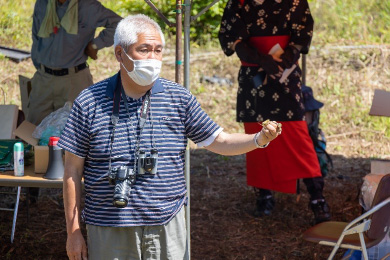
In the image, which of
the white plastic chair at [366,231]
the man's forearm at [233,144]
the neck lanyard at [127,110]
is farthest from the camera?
the white plastic chair at [366,231]

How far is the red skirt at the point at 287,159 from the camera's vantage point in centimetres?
576

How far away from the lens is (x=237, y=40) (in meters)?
5.71

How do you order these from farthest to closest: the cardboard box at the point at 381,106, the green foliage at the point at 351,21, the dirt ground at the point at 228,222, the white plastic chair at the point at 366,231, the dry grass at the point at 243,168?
the green foliage at the point at 351,21 < the dry grass at the point at 243,168 < the dirt ground at the point at 228,222 < the cardboard box at the point at 381,106 < the white plastic chair at the point at 366,231

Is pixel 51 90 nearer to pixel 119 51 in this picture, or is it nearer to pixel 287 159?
pixel 287 159

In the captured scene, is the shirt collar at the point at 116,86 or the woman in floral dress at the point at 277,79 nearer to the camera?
the shirt collar at the point at 116,86

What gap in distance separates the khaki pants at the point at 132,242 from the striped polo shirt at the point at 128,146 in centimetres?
4

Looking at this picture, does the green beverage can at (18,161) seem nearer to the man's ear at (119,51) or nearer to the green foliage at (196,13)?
the man's ear at (119,51)

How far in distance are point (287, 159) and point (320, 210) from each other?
487 mm

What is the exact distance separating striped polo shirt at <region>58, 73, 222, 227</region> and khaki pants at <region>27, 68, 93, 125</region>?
3012 mm

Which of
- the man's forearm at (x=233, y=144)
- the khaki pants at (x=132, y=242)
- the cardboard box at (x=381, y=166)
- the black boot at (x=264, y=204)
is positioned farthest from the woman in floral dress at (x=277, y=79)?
the khaki pants at (x=132, y=242)

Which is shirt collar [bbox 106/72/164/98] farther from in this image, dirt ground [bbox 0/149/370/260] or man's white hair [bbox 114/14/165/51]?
dirt ground [bbox 0/149/370/260]

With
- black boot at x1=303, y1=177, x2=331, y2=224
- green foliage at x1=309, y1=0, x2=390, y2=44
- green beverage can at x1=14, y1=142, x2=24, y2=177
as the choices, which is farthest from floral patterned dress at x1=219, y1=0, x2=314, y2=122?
green foliage at x1=309, y1=0, x2=390, y2=44

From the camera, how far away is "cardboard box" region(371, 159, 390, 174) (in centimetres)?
465

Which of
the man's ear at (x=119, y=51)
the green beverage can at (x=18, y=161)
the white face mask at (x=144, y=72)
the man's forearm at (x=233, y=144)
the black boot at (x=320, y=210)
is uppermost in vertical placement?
the man's ear at (x=119, y=51)
